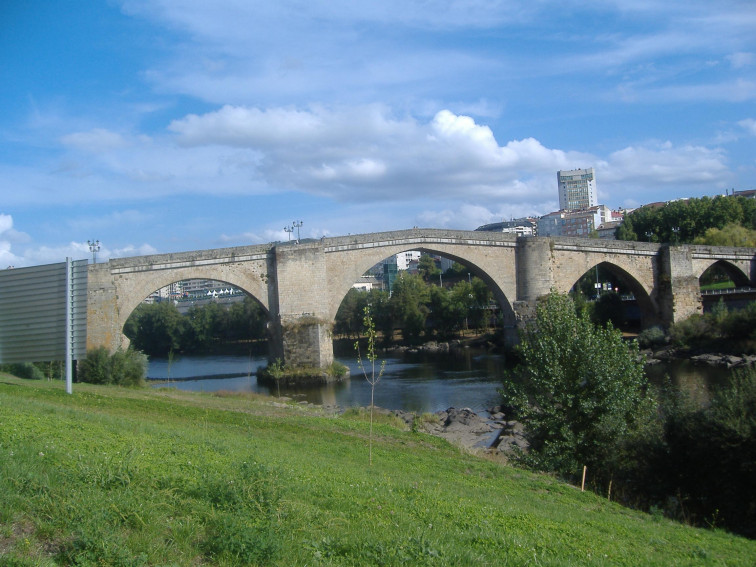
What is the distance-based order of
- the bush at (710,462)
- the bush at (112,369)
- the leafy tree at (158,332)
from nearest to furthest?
the bush at (710,462) → the bush at (112,369) → the leafy tree at (158,332)

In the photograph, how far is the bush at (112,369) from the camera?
61.1 ft

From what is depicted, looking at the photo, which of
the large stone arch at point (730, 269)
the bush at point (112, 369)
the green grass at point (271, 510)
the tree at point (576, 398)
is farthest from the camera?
the large stone arch at point (730, 269)

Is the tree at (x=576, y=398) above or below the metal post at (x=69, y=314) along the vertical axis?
below

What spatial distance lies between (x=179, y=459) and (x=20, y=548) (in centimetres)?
238

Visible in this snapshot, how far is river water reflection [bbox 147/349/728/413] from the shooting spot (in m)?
20.8

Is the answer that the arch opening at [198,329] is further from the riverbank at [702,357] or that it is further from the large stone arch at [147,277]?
the riverbank at [702,357]

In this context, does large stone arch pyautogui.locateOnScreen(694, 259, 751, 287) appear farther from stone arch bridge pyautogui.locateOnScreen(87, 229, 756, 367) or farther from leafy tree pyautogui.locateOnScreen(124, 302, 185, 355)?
leafy tree pyautogui.locateOnScreen(124, 302, 185, 355)

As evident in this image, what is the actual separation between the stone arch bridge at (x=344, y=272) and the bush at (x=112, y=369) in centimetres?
481

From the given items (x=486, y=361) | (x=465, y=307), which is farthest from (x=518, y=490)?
(x=465, y=307)

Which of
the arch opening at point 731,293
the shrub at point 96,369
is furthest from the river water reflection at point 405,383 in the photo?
the arch opening at point 731,293

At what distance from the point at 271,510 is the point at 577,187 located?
491 ft

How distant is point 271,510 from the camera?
4.34 meters

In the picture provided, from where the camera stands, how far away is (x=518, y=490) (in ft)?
25.1

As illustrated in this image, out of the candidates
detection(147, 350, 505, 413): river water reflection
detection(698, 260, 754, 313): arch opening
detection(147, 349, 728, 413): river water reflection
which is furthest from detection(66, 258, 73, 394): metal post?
detection(698, 260, 754, 313): arch opening
